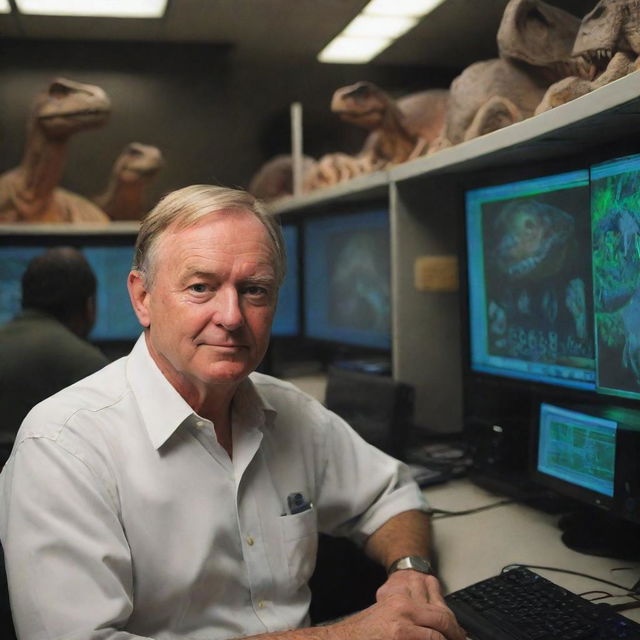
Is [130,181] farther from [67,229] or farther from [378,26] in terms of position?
[378,26]

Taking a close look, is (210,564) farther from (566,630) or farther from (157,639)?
(566,630)

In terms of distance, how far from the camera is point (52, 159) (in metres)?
2.64

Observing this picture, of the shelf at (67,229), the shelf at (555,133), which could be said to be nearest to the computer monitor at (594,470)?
the shelf at (555,133)

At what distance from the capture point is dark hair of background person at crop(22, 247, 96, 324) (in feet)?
5.49

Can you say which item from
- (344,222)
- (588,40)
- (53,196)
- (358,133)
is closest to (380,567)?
(588,40)

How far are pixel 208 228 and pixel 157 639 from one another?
548 millimetres

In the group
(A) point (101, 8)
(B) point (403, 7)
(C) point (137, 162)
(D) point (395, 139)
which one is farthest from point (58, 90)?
(B) point (403, 7)

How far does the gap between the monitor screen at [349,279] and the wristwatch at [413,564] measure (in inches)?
38.1

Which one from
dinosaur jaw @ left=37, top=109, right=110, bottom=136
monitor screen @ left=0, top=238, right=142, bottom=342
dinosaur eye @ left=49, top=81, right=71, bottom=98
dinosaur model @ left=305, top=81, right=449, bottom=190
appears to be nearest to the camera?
dinosaur model @ left=305, top=81, right=449, bottom=190

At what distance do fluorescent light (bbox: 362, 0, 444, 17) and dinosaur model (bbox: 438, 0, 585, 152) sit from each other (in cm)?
19

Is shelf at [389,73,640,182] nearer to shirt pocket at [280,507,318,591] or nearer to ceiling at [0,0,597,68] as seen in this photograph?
ceiling at [0,0,597,68]

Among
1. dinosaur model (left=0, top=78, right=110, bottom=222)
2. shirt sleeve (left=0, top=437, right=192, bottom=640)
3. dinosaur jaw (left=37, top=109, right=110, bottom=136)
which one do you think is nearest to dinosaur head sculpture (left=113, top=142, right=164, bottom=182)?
dinosaur model (left=0, top=78, right=110, bottom=222)

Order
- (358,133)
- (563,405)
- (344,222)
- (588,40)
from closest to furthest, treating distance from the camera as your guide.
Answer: (588,40) → (563,405) → (344,222) → (358,133)

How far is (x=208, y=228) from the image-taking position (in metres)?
1.02
